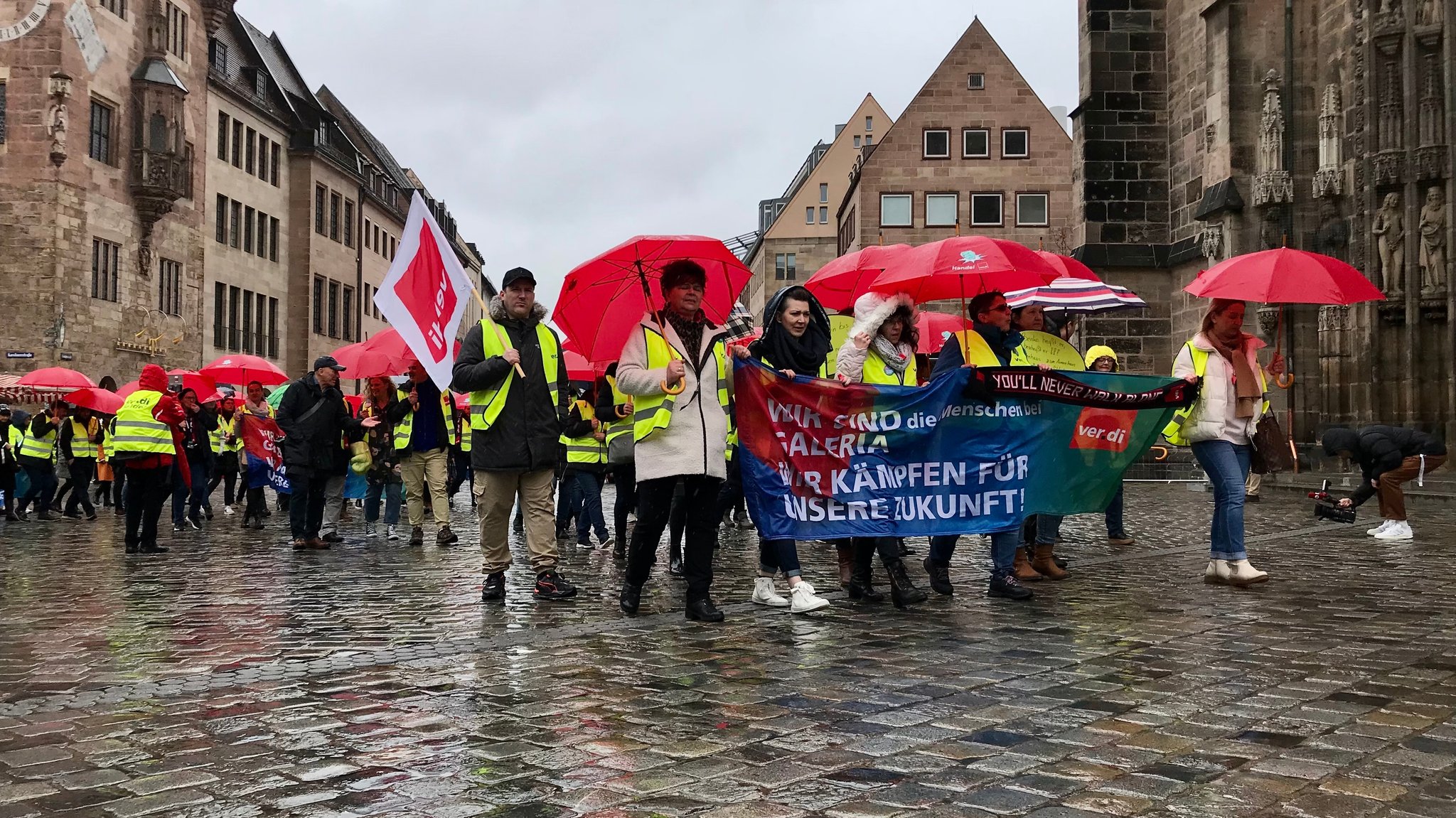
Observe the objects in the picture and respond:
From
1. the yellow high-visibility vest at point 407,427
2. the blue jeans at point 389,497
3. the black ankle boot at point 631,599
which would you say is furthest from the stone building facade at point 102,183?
the black ankle boot at point 631,599

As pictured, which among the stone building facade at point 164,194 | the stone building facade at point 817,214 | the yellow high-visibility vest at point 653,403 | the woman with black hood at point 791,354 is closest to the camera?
the yellow high-visibility vest at point 653,403

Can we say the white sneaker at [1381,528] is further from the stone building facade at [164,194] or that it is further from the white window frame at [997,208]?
the white window frame at [997,208]

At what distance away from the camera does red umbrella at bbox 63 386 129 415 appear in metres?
20.7

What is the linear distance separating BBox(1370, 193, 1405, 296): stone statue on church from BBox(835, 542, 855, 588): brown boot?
50.5 feet

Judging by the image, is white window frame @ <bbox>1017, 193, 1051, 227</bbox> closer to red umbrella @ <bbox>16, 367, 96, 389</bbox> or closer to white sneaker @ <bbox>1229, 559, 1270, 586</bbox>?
red umbrella @ <bbox>16, 367, 96, 389</bbox>

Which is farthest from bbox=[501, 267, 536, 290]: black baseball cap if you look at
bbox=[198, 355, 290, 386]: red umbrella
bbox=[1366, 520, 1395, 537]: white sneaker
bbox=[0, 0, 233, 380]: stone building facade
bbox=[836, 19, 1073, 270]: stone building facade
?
bbox=[836, 19, 1073, 270]: stone building facade

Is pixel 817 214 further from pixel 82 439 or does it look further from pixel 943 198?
pixel 82 439

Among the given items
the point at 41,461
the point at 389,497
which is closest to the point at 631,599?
the point at 389,497

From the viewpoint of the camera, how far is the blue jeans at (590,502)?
13844 mm

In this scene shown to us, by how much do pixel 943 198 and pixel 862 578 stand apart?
50607mm

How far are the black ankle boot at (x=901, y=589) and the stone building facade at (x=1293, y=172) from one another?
1520 cm

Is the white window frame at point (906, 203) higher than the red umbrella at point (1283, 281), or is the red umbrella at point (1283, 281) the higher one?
the white window frame at point (906, 203)

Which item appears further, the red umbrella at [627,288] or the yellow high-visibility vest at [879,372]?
the yellow high-visibility vest at [879,372]

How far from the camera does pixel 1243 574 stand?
8.98 m
